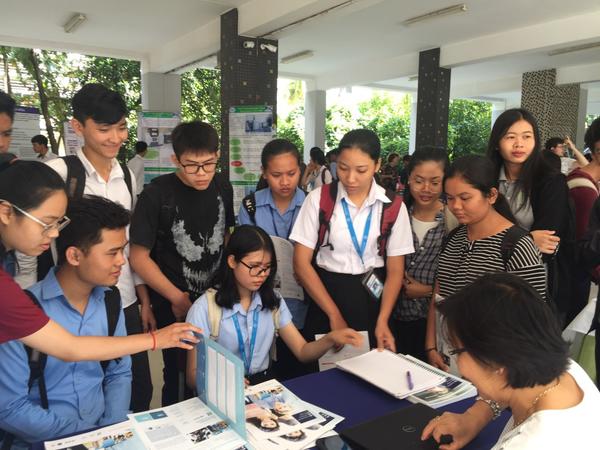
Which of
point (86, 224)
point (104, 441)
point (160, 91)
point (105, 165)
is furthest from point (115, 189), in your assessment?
point (160, 91)

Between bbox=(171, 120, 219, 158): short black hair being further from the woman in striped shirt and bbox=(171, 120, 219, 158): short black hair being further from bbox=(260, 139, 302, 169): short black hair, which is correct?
the woman in striped shirt

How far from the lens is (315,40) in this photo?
803 centimetres

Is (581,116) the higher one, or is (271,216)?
(581,116)

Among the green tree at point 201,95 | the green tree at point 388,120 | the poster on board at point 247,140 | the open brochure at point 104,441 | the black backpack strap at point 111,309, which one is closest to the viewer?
the open brochure at point 104,441

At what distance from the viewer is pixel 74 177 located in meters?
1.81

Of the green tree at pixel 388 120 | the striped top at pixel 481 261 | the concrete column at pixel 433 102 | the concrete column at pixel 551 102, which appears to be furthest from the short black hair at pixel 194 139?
the green tree at pixel 388 120

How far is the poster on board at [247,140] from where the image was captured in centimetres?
582

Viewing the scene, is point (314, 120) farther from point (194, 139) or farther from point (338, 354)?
point (338, 354)

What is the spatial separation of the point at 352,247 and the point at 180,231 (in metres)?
0.66

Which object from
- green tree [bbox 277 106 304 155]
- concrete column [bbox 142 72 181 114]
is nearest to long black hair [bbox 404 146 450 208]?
concrete column [bbox 142 72 181 114]

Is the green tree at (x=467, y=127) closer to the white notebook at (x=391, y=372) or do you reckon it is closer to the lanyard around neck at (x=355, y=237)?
the lanyard around neck at (x=355, y=237)

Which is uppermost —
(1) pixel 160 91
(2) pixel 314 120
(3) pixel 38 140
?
(1) pixel 160 91

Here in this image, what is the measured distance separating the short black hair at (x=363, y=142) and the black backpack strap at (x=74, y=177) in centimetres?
97

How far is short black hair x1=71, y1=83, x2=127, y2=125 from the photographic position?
6.06ft
